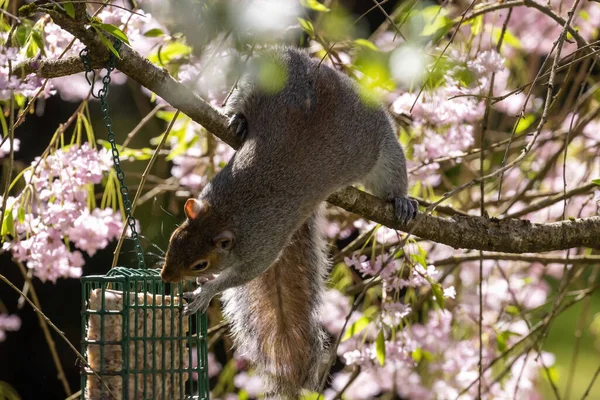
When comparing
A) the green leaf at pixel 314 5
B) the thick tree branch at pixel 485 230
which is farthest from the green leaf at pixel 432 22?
the thick tree branch at pixel 485 230

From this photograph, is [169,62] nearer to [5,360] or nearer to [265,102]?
[265,102]

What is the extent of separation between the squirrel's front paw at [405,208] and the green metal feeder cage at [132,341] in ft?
2.34

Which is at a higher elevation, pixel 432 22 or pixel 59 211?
pixel 432 22

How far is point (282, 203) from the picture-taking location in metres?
2.40

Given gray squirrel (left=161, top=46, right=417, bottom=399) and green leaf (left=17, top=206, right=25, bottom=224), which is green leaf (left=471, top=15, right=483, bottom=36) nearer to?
gray squirrel (left=161, top=46, right=417, bottom=399)

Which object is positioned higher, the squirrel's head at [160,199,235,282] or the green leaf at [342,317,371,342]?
the squirrel's head at [160,199,235,282]

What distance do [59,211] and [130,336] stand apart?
56 centimetres

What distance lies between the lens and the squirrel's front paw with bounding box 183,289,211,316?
218 centimetres

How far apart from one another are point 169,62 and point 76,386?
244 centimetres

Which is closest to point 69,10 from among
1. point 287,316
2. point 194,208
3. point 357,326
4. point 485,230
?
point 194,208

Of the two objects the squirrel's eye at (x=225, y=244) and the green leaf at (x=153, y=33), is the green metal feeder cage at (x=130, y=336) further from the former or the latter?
the green leaf at (x=153, y=33)

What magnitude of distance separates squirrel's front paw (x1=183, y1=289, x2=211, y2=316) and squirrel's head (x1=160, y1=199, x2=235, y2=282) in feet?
0.17

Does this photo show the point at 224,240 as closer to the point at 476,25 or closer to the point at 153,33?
the point at 153,33

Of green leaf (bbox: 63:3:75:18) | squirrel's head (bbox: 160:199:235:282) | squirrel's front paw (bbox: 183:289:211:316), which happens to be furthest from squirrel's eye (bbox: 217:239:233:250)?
green leaf (bbox: 63:3:75:18)
